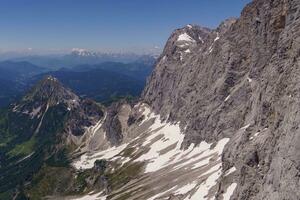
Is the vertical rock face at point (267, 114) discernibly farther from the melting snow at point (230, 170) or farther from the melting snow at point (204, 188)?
the melting snow at point (204, 188)

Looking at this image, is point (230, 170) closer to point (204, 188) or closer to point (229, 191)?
point (229, 191)

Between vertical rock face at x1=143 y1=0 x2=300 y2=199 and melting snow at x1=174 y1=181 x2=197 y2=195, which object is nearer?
vertical rock face at x1=143 y1=0 x2=300 y2=199

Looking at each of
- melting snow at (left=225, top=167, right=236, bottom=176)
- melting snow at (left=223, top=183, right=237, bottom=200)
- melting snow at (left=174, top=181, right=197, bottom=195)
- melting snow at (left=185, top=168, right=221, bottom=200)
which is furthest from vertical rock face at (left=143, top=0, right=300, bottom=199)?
melting snow at (left=174, top=181, right=197, bottom=195)

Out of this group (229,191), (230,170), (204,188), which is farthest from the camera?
(204,188)

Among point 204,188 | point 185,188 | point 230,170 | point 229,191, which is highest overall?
point 230,170

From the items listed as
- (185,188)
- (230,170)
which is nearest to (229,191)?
(230,170)

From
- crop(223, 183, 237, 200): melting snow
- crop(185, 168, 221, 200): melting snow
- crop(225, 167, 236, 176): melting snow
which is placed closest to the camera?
crop(223, 183, 237, 200): melting snow

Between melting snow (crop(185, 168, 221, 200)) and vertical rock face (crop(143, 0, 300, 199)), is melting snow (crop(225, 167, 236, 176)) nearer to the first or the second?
vertical rock face (crop(143, 0, 300, 199))

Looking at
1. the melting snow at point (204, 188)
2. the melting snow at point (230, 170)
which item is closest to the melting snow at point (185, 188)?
the melting snow at point (204, 188)

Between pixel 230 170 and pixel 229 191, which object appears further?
pixel 230 170

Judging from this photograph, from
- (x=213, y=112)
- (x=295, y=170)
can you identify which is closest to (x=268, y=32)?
(x=213, y=112)

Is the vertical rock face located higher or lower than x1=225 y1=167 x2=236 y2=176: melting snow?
higher

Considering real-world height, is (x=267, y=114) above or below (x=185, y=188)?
above
